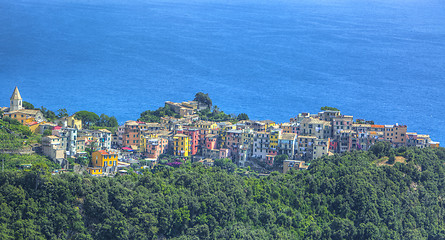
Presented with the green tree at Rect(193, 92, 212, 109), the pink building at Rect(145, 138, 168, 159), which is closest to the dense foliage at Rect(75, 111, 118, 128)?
the pink building at Rect(145, 138, 168, 159)

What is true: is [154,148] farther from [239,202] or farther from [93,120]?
[239,202]

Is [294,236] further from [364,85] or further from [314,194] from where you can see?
[364,85]

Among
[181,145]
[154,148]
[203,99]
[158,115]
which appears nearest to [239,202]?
[154,148]

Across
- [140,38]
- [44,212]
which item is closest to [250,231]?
[44,212]

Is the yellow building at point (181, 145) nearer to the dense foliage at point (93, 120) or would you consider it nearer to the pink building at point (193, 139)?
the pink building at point (193, 139)

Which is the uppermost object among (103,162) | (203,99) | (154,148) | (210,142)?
(203,99)

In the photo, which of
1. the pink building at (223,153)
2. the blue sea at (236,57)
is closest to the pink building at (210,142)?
the pink building at (223,153)

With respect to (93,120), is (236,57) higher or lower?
higher
